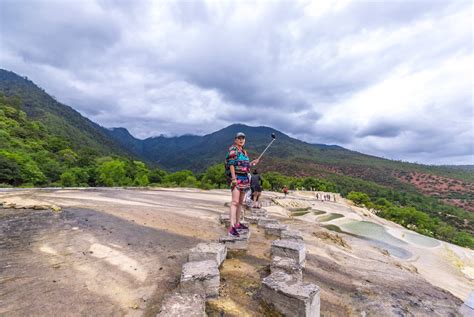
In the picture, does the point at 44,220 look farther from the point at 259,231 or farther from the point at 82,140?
the point at 82,140

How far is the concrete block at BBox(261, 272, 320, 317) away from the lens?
2.66 meters

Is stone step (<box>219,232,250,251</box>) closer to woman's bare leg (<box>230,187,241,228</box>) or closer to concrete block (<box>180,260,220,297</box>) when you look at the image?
woman's bare leg (<box>230,187,241,228</box>)

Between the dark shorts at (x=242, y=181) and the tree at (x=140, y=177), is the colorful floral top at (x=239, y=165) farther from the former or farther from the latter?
the tree at (x=140, y=177)

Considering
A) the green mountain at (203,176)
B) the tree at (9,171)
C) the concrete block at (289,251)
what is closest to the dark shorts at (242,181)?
the concrete block at (289,251)

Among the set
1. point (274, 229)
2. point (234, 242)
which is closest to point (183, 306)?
point (234, 242)

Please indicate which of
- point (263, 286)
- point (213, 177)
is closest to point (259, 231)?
point (263, 286)

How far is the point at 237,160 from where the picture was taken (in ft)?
15.6

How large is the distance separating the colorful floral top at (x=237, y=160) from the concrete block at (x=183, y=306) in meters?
2.50

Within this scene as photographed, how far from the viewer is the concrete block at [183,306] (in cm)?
234

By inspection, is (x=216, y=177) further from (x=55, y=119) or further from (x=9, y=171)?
(x=55, y=119)

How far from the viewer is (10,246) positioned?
452cm

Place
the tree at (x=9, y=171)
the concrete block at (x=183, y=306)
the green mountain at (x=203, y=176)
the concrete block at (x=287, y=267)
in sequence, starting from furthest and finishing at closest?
the green mountain at (x=203, y=176), the tree at (x=9, y=171), the concrete block at (x=287, y=267), the concrete block at (x=183, y=306)

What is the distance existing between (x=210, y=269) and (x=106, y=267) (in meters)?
1.86

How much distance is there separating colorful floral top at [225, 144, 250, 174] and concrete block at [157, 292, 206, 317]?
2.50 meters
